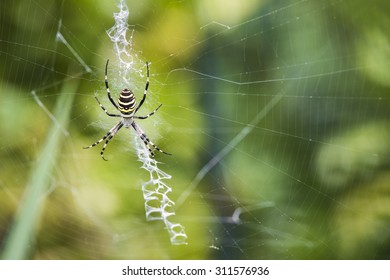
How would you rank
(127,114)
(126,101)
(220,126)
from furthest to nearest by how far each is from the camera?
(127,114), (126,101), (220,126)

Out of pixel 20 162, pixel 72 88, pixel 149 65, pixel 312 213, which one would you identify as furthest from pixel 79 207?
pixel 312 213

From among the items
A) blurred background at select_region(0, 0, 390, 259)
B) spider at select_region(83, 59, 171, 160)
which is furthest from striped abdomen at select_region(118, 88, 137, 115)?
blurred background at select_region(0, 0, 390, 259)

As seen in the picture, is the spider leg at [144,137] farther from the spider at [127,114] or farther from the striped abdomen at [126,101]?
the striped abdomen at [126,101]

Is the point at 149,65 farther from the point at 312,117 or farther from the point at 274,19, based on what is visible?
the point at 312,117

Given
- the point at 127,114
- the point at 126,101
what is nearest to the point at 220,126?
the point at 126,101

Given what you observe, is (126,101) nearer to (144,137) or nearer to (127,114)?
(127,114)

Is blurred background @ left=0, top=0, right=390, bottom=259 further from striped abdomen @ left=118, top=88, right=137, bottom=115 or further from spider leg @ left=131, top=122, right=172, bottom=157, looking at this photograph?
spider leg @ left=131, top=122, right=172, bottom=157
